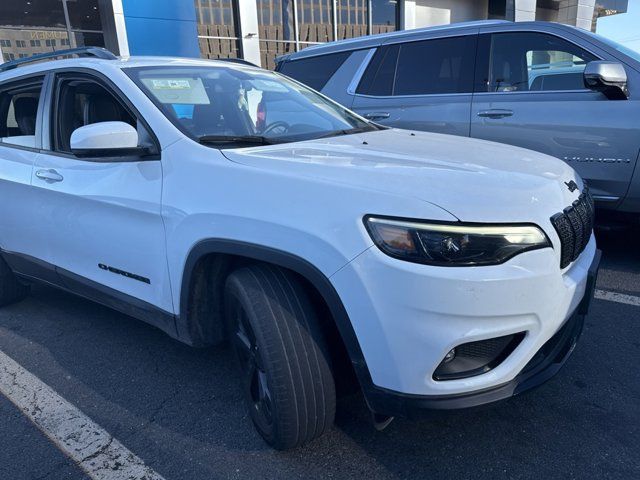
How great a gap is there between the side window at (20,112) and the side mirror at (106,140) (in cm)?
112

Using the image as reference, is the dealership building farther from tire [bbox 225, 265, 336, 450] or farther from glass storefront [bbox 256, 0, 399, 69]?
tire [bbox 225, 265, 336, 450]

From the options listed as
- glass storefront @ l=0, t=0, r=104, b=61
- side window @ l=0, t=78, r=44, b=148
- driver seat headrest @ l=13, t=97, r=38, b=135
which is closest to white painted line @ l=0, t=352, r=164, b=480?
side window @ l=0, t=78, r=44, b=148

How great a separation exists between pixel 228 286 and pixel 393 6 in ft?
54.0

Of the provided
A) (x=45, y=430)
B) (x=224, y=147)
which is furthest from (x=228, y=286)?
(x=45, y=430)

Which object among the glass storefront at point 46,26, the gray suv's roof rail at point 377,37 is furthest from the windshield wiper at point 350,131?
the glass storefront at point 46,26

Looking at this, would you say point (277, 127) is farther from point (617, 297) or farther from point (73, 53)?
point (617, 297)

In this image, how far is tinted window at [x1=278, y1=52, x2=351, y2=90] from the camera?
18.2ft

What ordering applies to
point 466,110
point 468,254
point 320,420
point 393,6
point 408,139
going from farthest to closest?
1. point 393,6
2. point 466,110
3. point 408,139
4. point 320,420
5. point 468,254

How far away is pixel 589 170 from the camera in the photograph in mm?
4027

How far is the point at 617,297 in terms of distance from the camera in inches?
142

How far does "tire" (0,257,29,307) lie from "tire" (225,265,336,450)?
256cm

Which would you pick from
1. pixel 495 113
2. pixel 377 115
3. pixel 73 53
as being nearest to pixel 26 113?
pixel 73 53

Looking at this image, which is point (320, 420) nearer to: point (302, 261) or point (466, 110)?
point (302, 261)

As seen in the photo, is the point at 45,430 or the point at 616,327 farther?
the point at 616,327
